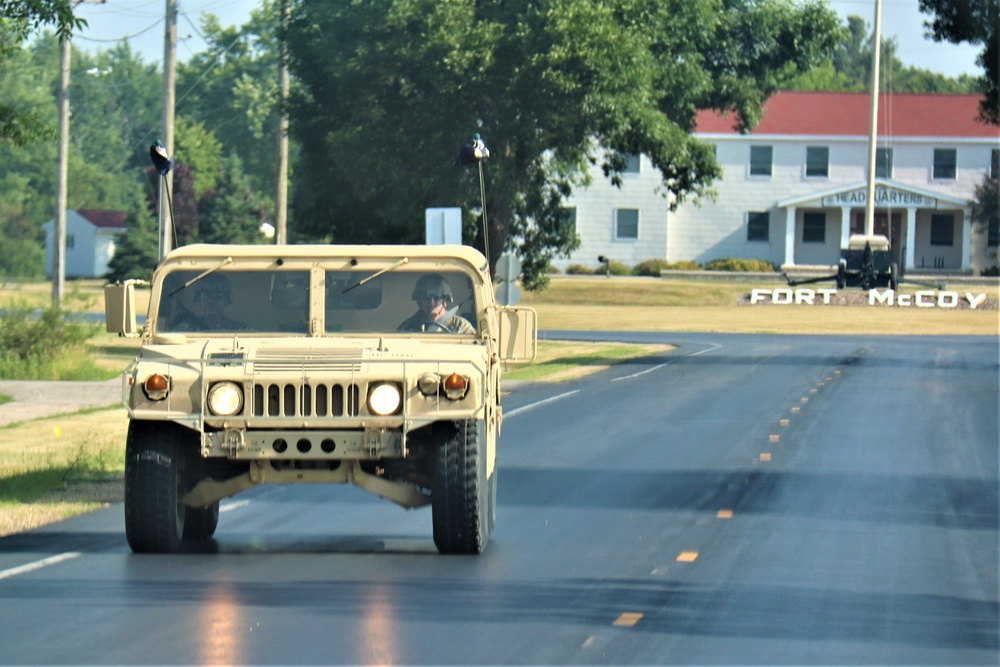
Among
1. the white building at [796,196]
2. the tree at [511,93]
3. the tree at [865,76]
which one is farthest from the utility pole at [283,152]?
the tree at [865,76]

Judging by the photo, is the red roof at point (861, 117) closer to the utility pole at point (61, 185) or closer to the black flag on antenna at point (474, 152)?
the utility pole at point (61, 185)

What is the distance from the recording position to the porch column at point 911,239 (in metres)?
70.9

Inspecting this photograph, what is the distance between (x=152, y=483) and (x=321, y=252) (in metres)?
2.02

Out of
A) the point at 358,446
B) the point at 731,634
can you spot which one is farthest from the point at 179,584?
the point at 731,634

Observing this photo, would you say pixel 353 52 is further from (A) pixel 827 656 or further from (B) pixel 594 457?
(A) pixel 827 656

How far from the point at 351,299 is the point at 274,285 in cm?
53

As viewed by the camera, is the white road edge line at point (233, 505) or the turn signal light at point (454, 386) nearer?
the turn signal light at point (454, 386)

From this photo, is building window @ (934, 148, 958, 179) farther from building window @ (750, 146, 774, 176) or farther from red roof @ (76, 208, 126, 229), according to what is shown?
red roof @ (76, 208, 126, 229)

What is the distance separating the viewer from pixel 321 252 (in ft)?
35.1

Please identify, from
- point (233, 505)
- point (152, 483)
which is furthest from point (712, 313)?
point (152, 483)

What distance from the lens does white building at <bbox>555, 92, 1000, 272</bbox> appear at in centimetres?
7244

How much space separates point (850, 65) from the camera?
144 m

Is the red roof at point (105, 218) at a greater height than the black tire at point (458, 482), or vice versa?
the red roof at point (105, 218)

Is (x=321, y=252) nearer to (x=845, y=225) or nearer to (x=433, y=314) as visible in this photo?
(x=433, y=314)
